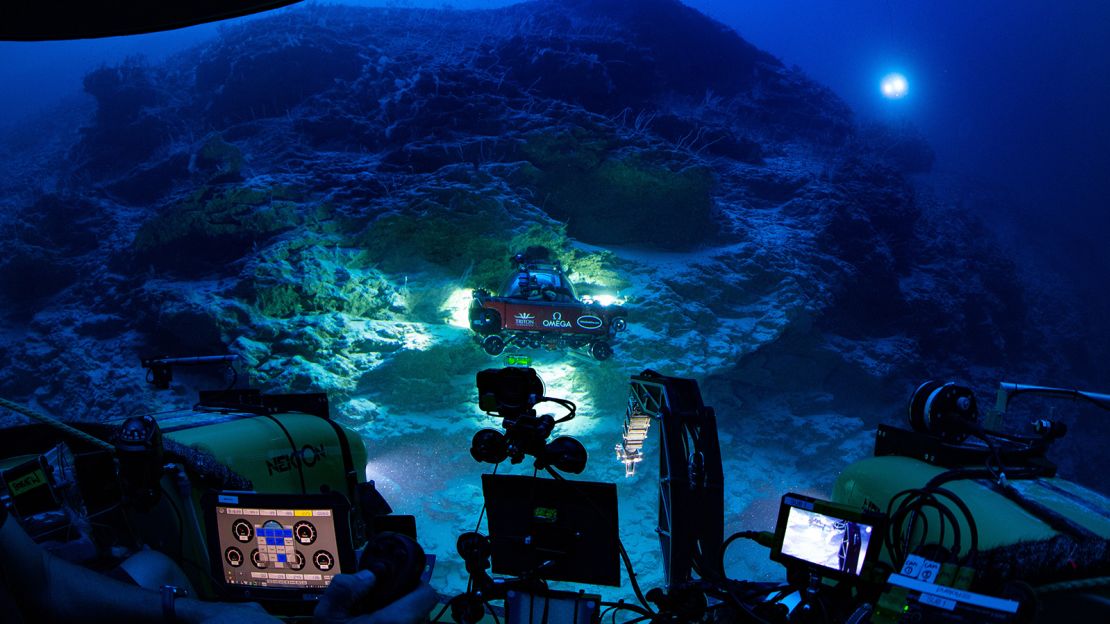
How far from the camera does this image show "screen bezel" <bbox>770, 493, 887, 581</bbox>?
256 cm

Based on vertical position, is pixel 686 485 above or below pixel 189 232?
below

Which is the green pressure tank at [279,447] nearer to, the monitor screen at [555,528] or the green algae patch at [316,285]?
the monitor screen at [555,528]

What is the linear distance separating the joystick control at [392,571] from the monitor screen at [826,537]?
218 cm

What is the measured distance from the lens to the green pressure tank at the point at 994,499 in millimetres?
2434

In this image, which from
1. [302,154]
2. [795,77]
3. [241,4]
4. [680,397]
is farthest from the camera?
[795,77]

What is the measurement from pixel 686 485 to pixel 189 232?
74.3ft

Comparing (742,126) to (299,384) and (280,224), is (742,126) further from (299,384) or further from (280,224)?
(299,384)

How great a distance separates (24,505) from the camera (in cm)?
271

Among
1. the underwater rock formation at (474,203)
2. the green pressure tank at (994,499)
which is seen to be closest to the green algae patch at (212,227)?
the underwater rock formation at (474,203)

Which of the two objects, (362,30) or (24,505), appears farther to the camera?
(362,30)

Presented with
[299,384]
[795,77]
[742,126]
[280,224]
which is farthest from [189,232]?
[795,77]

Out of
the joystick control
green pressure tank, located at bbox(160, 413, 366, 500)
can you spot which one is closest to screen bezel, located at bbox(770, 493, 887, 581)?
the joystick control

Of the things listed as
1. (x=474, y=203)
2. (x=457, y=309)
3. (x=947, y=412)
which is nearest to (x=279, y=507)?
(x=947, y=412)

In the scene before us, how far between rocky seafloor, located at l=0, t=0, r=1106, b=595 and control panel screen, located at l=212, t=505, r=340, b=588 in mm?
13827
